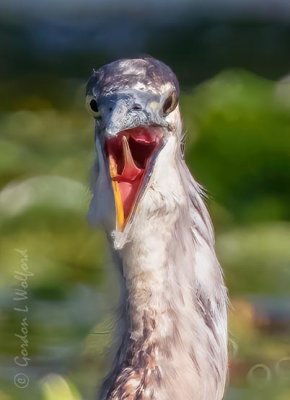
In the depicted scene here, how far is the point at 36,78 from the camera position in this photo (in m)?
4.39

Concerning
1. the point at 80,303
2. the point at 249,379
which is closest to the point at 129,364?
the point at 249,379

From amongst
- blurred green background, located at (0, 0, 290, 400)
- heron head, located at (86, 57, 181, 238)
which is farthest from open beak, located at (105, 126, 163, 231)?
blurred green background, located at (0, 0, 290, 400)

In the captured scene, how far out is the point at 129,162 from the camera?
1600 mm

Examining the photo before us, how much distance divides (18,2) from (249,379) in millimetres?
2231

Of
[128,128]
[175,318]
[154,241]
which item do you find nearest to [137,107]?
[128,128]

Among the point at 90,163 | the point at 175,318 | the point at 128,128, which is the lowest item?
the point at 175,318

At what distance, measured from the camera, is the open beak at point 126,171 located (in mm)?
1595

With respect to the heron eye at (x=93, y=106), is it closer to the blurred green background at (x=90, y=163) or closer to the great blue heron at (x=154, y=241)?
the great blue heron at (x=154, y=241)

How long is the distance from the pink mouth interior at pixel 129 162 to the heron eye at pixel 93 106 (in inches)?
2.0

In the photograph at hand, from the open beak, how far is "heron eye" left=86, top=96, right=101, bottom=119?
51mm

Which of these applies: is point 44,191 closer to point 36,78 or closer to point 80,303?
point 80,303

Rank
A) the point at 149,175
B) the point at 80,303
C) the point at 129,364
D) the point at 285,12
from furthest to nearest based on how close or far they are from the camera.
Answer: the point at 285,12 < the point at 80,303 < the point at 129,364 < the point at 149,175

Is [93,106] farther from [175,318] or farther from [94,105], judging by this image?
[175,318]

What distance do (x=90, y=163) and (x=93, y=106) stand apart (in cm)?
39
